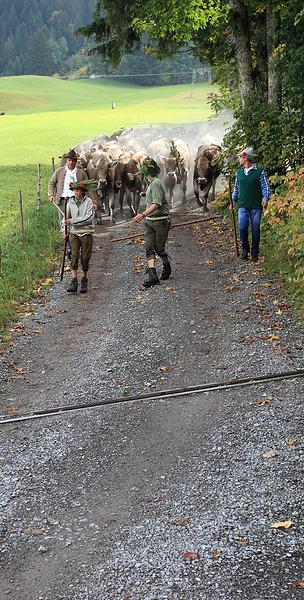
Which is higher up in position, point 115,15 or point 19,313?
point 115,15

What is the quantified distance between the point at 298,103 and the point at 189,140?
885 inches

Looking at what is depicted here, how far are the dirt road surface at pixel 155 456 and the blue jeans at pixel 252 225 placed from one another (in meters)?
2.29

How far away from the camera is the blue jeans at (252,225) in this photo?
1553cm

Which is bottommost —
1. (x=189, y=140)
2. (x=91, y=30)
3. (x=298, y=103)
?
(x=189, y=140)

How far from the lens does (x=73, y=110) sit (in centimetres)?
9344

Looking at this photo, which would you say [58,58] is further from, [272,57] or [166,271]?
[166,271]

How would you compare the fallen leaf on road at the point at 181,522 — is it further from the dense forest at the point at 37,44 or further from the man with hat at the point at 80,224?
the dense forest at the point at 37,44

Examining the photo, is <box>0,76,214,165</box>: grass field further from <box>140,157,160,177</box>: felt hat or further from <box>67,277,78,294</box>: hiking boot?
<box>140,157,160,177</box>: felt hat

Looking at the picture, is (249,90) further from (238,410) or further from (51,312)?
(238,410)

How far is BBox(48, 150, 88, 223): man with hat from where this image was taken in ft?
51.7

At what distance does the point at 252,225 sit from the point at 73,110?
80.6m

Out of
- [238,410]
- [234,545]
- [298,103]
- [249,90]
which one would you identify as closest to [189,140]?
[249,90]

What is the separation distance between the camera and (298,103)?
1891 cm

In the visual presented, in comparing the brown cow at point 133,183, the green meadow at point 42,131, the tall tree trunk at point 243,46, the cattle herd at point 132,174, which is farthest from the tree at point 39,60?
the tall tree trunk at point 243,46
